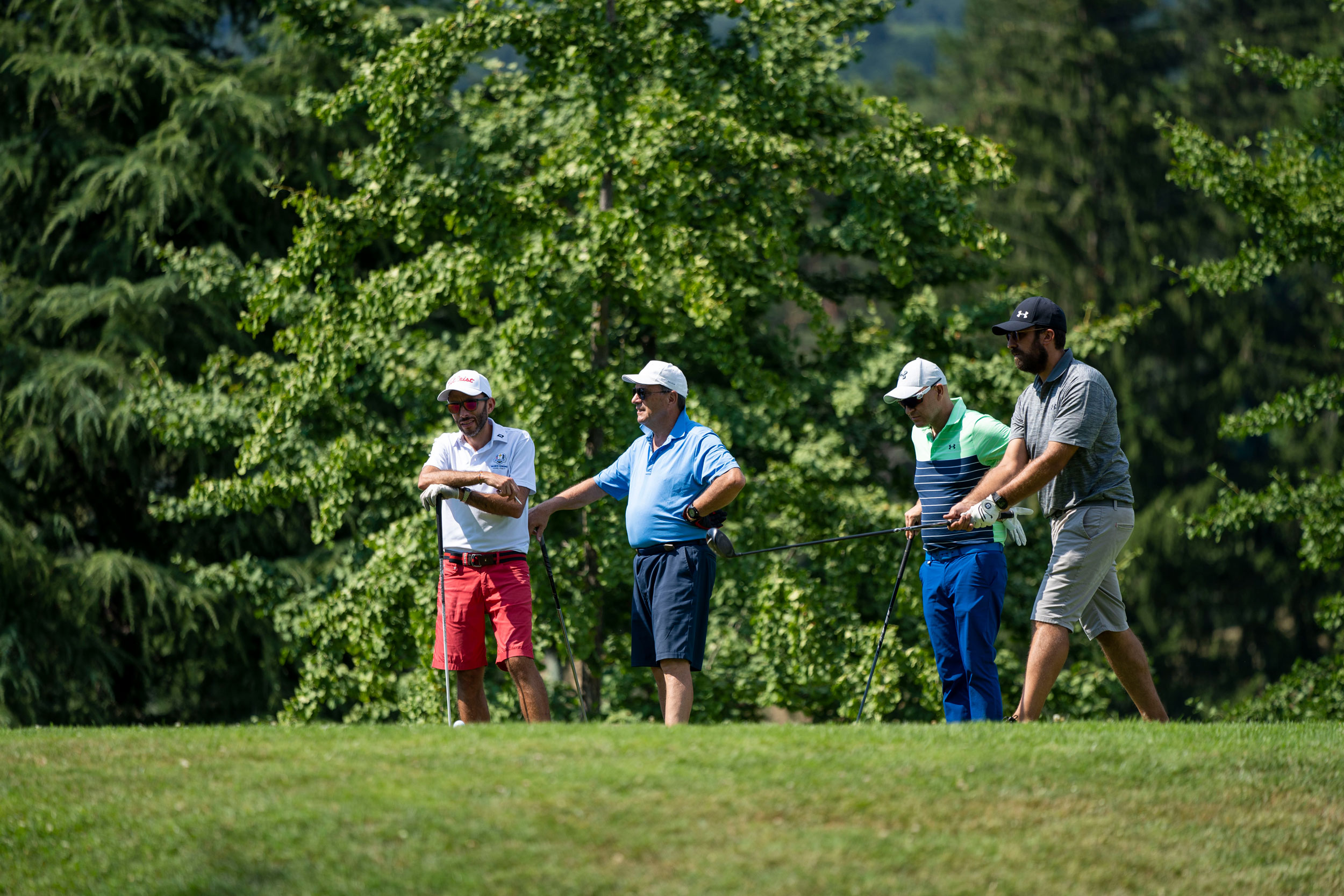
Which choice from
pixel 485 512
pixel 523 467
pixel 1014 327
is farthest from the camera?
pixel 523 467

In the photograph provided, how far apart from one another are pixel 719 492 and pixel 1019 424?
1.50 metres

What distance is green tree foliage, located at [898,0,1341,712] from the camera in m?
30.5

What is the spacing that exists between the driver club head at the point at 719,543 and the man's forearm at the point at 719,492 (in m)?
0.13

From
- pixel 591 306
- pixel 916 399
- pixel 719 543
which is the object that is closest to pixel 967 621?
pixel 916 399

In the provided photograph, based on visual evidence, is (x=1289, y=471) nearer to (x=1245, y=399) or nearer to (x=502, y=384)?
(x=1245, y=399)

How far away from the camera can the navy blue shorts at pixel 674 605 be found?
6.82 m

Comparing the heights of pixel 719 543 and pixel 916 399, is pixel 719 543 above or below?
below

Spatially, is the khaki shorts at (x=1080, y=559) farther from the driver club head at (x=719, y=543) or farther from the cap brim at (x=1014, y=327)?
the driver club head at (x=719, y=543)

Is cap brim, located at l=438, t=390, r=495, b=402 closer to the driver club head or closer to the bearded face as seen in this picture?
the driver club head

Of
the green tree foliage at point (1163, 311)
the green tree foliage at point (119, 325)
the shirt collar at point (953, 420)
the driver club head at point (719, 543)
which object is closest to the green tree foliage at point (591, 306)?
the green tree foliage at point (119, 325)

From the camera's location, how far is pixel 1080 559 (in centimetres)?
641

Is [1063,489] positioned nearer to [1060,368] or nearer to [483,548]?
[1060,368]

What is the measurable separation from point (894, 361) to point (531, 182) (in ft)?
14.2

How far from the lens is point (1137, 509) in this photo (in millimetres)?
30250
